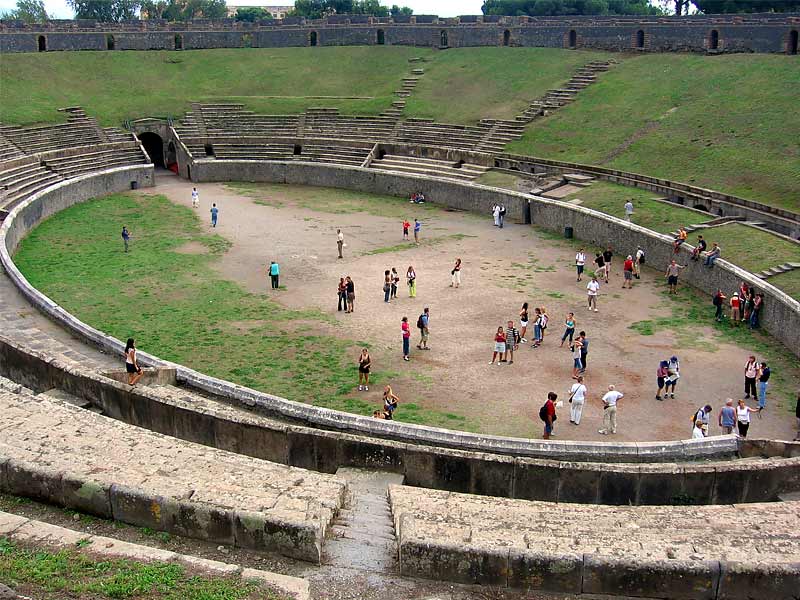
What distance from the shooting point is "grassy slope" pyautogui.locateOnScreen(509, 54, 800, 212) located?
30562 millimetres

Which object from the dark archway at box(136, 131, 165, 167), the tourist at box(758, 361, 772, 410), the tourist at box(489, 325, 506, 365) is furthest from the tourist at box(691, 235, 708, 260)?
the dark archway at box(136, 131, 165, 167)

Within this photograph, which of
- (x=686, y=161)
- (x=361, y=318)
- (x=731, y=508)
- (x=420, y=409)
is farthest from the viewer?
(x=686, y=161)

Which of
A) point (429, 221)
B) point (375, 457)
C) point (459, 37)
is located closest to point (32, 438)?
point (375, 457)

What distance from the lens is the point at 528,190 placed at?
34.1 m

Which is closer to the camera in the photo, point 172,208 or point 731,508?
point 731,508

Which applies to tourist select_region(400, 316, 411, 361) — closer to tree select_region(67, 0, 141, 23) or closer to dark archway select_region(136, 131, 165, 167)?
dark archway select_region(136, 131, 165, 167)

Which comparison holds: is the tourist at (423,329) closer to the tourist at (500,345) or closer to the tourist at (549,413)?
the tourist at (500,345)

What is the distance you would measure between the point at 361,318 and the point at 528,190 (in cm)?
1393

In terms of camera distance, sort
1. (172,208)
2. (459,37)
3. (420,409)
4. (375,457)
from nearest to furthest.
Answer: (375,457) → (420,409) → (172,208) → (459,37)

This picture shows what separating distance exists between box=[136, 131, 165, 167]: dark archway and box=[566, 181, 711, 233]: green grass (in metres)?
24.0

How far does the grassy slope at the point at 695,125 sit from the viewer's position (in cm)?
3056

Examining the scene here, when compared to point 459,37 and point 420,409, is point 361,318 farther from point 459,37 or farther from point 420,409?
point 459,37

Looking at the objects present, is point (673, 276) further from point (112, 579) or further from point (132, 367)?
point (112, 579)

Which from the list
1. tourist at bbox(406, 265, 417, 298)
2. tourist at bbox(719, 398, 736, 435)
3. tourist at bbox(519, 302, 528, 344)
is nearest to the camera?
tourist at bbox(719, 398, 736, 435)
